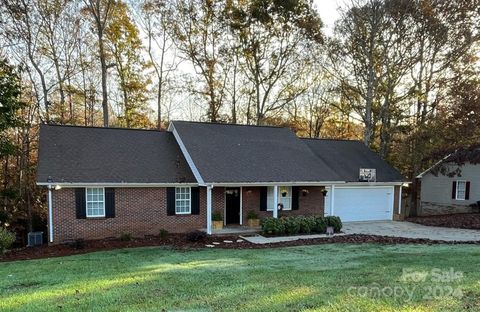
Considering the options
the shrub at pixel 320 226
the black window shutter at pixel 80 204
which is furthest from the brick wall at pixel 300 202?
the black window shutter at pixel 80 204

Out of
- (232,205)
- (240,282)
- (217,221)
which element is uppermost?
(240,282)

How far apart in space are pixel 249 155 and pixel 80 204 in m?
7.84

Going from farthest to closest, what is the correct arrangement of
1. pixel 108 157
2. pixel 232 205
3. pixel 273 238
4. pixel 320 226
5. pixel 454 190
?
pixel 454 190
pixel 232 205
pixel 320 226
pixel 108 157
pixel 273 238

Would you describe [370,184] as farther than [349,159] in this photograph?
No

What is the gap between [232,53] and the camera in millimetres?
25516

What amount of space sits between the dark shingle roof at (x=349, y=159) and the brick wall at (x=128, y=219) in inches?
323

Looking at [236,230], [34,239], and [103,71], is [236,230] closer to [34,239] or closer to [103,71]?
[34,239]

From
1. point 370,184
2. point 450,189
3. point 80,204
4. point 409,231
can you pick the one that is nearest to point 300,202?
point 370,184

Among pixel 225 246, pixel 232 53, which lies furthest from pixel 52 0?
pixel 225 246

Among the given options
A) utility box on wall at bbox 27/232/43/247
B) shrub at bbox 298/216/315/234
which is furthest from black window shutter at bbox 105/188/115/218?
shrub at bbox 298/216/315/234

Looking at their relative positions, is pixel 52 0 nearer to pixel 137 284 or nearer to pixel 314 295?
pixel 137 284

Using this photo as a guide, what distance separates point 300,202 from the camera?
1745 centimetres

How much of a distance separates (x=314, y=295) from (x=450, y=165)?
22.0m

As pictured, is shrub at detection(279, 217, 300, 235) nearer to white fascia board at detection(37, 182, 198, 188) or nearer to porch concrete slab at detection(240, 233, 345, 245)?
porch concrete slab at detection(240, 233, 345, 245)
